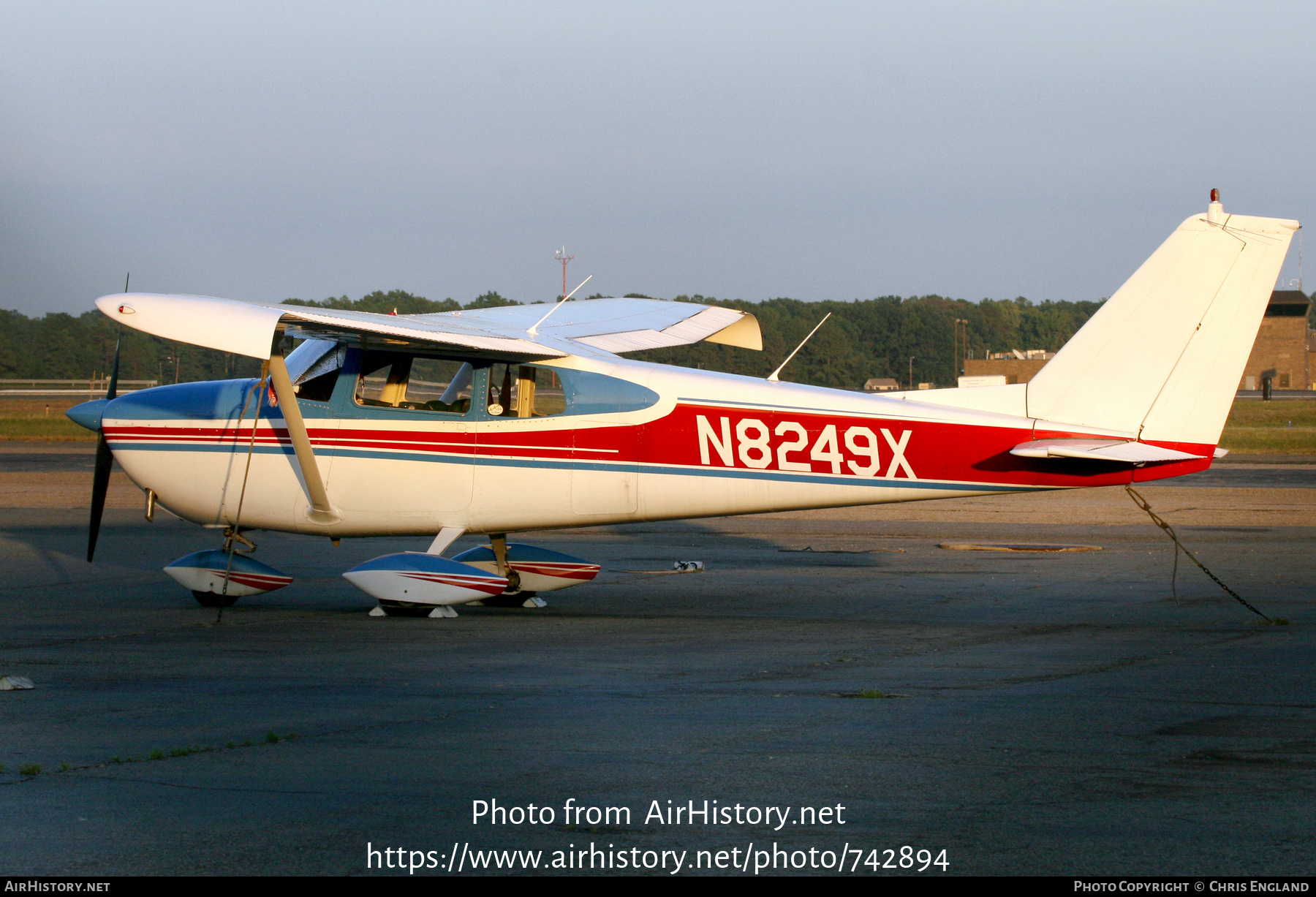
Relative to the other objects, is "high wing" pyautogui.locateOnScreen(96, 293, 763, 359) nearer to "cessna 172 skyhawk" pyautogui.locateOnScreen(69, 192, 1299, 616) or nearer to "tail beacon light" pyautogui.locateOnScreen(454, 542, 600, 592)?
"cessna 172 skyhawk" pyautogui.locateOnScreen(69, 192, 1299, 616)

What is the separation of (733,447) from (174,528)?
11.6 meters

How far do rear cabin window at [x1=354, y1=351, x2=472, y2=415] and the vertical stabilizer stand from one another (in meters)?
5.21

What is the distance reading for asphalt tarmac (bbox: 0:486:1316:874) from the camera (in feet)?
14.9

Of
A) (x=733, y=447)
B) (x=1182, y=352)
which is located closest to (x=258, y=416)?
(x=733, y=447)

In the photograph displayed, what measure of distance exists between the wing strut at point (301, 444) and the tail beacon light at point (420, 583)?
848mm

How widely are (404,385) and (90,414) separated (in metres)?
3.25

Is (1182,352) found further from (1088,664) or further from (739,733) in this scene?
(739,733)

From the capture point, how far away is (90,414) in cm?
1179

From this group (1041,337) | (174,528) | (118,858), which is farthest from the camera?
(1041,337)

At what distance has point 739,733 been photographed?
20.6ft

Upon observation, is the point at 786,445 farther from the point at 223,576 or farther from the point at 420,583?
the point at 223,576

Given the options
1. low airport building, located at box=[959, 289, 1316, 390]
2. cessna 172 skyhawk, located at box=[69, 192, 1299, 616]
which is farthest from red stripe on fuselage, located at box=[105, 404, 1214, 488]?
low airport building, located at box=[959, 289, 1316, 390]

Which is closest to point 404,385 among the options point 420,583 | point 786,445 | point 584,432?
point 584,432

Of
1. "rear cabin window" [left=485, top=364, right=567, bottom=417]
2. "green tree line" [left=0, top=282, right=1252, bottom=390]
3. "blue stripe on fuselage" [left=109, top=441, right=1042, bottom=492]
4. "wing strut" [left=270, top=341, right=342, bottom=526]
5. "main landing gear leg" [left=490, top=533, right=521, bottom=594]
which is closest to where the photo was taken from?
"wing strut" [left=270, top=341, right=342, bottom=526]
